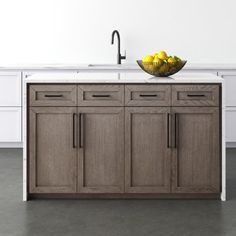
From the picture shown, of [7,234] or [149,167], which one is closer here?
[7,234]

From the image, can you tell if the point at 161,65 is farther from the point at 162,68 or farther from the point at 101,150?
the point at 101,150

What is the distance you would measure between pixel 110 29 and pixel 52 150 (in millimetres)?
3283

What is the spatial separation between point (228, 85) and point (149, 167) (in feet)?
8.47

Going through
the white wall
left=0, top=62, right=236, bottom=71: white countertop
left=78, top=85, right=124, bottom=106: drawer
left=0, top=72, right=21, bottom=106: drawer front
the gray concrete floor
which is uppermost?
the white wall

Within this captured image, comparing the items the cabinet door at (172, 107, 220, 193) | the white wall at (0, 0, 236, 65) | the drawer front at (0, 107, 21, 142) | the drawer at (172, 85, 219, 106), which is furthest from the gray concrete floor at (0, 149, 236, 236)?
the white wall at (0, 0, 236, 65)

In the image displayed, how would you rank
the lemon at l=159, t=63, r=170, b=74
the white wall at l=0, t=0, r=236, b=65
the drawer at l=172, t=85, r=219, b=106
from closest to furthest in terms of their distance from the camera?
the drawer at l=172, t=85, r=219, b=106, the lemon at l=159, t=63, r=170, b=74, the white wall at l=0, t=0, r=236, b=65

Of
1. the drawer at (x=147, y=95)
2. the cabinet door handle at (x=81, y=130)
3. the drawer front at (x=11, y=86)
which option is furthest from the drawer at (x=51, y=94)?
the drawer front at (x=11, y=86)

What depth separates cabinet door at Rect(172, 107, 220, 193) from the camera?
4875 millimetres

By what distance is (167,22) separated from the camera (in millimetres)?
7902

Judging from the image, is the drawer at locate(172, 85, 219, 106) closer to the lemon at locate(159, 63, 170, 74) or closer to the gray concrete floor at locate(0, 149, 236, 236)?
the lemon at locate(159, 63, 170, 74)

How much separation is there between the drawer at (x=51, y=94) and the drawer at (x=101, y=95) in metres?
0.06

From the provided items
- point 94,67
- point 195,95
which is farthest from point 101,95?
point 94,67

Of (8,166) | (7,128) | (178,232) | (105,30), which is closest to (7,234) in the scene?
(178,232)

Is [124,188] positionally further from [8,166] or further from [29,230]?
[8,166]
